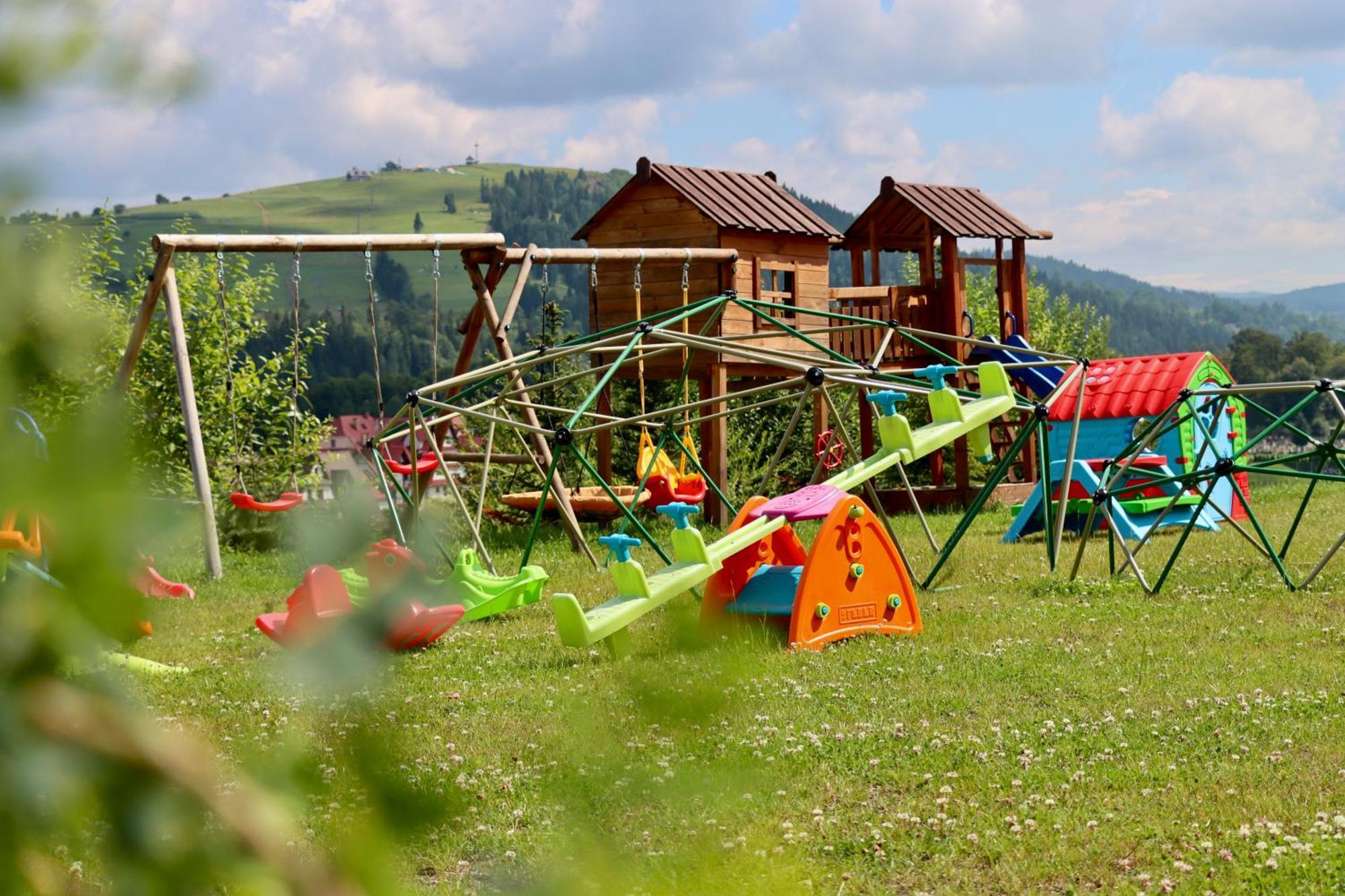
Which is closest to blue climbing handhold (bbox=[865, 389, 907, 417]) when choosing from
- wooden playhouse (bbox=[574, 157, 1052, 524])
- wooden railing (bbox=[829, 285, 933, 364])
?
wooden playhouse (bbox=[574, 157, 1052, 524])

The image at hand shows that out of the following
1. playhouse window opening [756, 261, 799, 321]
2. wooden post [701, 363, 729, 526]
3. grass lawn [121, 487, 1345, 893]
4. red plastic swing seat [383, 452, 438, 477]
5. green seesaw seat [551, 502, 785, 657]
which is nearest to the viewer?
grass lawn [121, 487, 1345, 893]

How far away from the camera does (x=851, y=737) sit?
5695mm

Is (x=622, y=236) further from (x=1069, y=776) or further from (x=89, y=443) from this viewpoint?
(x=89, y=443)

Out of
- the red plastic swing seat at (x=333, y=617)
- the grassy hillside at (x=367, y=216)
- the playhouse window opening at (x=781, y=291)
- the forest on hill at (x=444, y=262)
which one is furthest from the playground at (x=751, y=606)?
the grassy hillside at (x=367, y=216)

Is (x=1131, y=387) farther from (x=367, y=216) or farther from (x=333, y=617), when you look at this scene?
(x=367, y=216)

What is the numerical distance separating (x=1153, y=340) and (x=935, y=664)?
199524 millimetres

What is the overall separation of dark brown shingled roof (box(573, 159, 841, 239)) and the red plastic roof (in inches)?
128

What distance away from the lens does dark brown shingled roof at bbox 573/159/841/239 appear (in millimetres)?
14758

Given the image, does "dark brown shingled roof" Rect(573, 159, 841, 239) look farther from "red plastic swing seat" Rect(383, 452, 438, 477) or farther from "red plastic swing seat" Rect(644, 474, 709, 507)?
"red plastic swing seat" Rect(383, 452, 438, 477)

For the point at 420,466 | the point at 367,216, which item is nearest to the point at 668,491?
the point at 420,466

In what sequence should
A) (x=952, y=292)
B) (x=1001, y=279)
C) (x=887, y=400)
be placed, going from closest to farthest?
(x=887, y=400)
(x=952, y=292)
(x=1001, y=279)

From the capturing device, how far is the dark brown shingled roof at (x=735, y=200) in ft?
48.4

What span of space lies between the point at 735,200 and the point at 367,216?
124 meters

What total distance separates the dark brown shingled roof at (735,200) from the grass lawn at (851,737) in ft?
15.6
